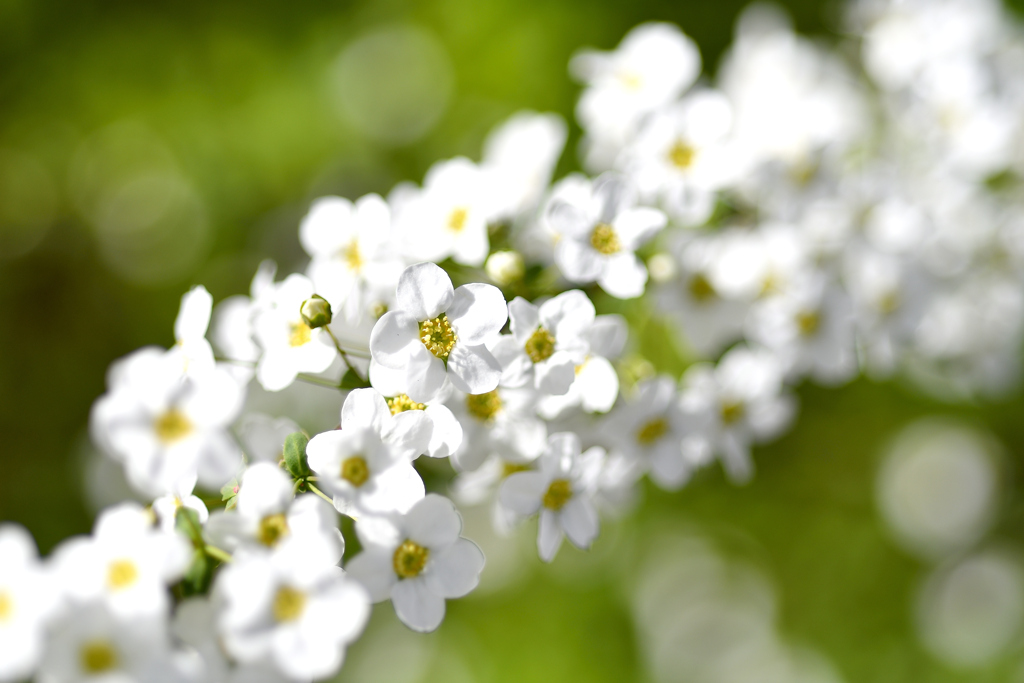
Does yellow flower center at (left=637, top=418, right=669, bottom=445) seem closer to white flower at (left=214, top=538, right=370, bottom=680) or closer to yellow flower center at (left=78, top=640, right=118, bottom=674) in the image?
white flower at (left=214, top=538, right=370, bottom=680)

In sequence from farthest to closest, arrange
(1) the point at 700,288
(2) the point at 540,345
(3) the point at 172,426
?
(1) the point at 700,288
(2) the point at 540,345
(3) the point at 172,426

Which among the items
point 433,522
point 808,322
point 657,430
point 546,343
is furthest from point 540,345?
point 808,322

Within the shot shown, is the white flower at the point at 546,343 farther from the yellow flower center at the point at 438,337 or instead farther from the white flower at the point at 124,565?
the white flower at the point at 124,565

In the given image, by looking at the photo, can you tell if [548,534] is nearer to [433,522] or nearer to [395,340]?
[433,522]

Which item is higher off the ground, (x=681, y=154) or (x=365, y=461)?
(x=681, y=154)

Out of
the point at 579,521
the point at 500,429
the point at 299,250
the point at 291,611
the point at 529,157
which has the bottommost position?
the point at 579,521

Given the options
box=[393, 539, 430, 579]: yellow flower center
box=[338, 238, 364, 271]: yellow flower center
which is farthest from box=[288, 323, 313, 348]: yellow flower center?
box=[393, 539, 430, 579]: yellow flower center

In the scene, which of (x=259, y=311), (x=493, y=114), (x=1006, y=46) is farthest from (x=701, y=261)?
(x=493, y=114)
